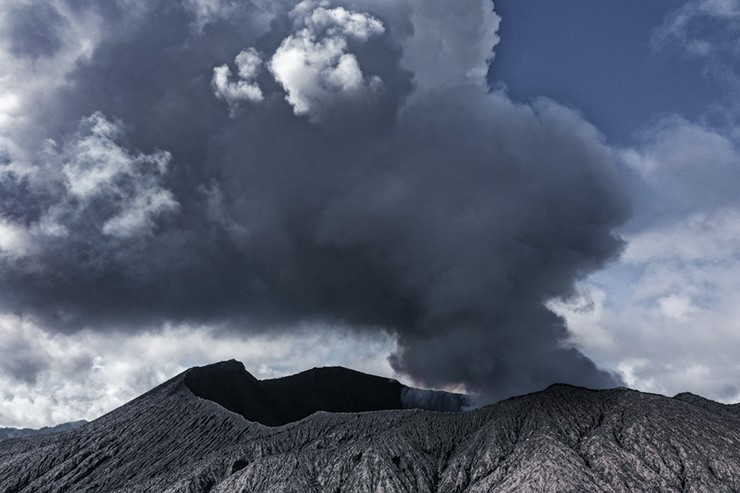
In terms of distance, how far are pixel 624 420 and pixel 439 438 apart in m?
55.1

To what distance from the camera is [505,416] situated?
194250 mm

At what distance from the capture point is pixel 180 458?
199125mm

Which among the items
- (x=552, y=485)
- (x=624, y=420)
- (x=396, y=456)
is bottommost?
(x=552, y=485)

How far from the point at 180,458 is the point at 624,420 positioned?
138 m


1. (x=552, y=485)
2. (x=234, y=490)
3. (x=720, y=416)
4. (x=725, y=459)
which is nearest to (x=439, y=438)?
(x=552, y=485)

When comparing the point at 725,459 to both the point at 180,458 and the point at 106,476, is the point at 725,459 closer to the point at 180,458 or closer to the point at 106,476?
the point at 180,458

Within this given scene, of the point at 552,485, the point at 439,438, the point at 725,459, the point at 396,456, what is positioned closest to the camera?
the point at 552,485

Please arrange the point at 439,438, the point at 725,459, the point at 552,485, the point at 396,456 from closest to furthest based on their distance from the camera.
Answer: the point at 552,485
the point at 725,459
the point at 396,456
the point at 439,438

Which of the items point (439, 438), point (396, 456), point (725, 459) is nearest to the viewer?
point (725, 459)

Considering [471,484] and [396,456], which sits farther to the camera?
[396,456]

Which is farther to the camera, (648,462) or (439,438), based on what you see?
(439,438)

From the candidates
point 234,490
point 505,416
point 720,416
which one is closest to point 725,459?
point 720,416

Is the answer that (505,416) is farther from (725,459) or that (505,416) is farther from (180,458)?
(180,458)

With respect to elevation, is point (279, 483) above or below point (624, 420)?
below
